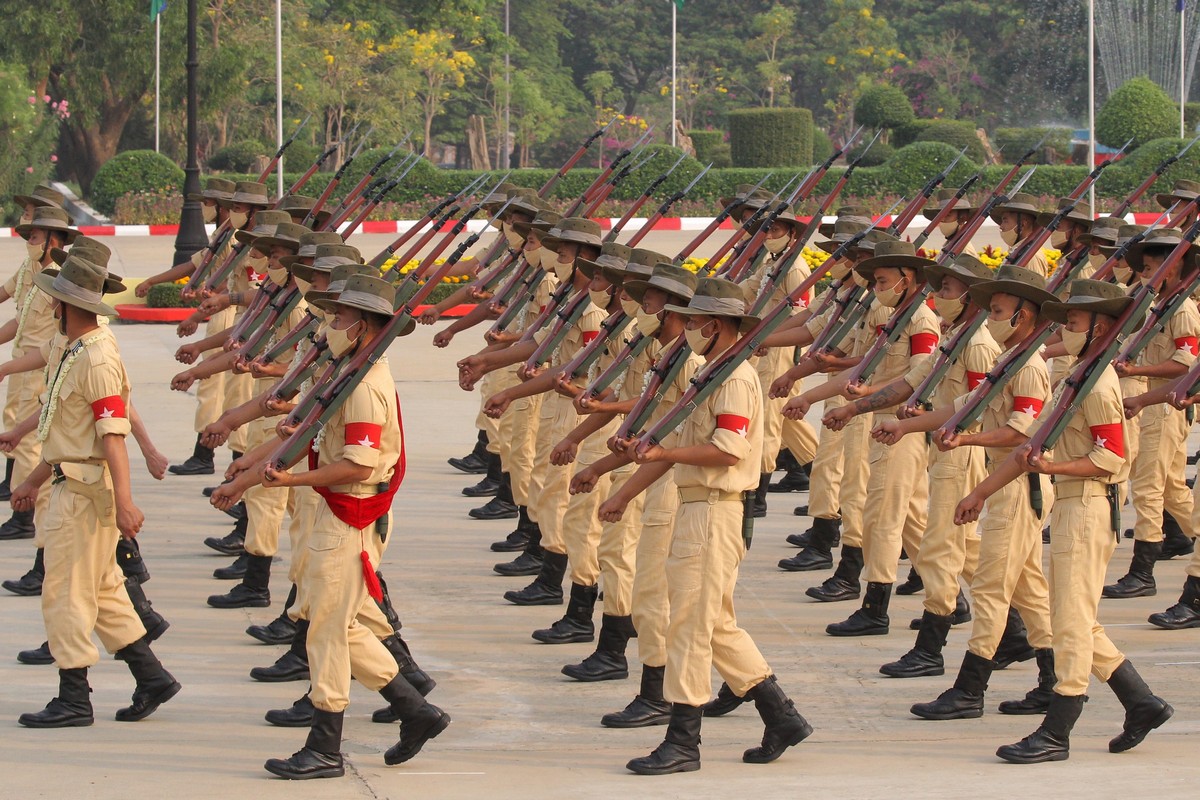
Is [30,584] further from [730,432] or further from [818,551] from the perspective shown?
[730,432]

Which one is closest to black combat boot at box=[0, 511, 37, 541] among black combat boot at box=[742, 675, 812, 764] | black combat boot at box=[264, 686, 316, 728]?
black combat boot at box=[264, 686, 316, 728]

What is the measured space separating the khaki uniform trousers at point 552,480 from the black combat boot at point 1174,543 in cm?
381

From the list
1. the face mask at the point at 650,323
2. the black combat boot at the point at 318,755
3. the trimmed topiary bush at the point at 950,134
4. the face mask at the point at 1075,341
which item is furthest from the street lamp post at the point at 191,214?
the trimmed topiary bush at the point at 950,134

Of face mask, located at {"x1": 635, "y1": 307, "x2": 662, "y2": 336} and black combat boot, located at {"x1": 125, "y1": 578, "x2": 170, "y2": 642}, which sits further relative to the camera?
black combat boot, located at {"x1": 125, "y1": 578, "x2": 170, "y2": 642}

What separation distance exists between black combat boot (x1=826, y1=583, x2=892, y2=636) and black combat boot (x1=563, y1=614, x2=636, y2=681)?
1309 millimetres

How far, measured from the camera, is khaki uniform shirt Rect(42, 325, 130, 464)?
797cm

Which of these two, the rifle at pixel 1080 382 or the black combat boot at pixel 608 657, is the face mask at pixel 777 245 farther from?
the rifle at pixel 1080 382

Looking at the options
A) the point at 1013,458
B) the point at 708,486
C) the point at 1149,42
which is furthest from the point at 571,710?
the point at 1149,42

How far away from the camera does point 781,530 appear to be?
41.3ft

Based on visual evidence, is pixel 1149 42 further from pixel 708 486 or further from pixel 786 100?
pixel 708 486

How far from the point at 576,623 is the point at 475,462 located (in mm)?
4899

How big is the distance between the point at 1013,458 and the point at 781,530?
482 centimetres

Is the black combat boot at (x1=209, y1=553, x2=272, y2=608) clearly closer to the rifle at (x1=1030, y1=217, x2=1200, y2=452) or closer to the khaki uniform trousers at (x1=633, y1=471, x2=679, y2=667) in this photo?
the khaki uniform trousers at (x1=633, y1=471, x2=679, y2=667)

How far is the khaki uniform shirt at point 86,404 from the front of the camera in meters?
7.97
